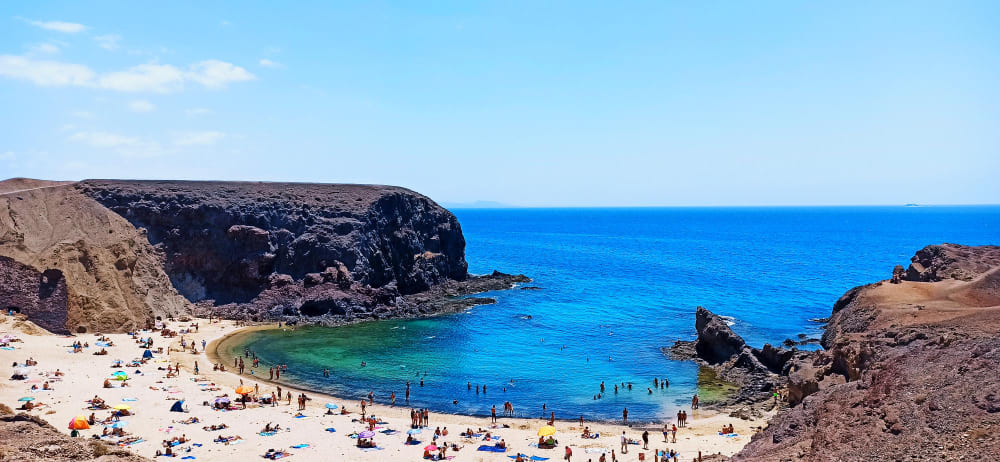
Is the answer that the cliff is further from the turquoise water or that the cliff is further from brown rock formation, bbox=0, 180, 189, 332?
brown rock formation, bbox=0, 180, 189, 332

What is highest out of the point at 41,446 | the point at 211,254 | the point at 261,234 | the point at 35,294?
the point at 261,234

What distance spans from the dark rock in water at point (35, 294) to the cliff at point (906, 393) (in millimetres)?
54709

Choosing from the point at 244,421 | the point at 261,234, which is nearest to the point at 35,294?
the point at 261,234

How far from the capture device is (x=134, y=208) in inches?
2744

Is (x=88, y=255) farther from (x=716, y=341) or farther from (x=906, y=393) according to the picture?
(x=906, y=393)

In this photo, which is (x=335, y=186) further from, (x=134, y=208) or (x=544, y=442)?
(x=544, y=442)

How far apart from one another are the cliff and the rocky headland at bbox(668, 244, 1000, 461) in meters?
0.04

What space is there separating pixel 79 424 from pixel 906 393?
37.8 meters

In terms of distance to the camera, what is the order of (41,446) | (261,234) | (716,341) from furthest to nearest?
(261,234)
(716,341)
(41,446)

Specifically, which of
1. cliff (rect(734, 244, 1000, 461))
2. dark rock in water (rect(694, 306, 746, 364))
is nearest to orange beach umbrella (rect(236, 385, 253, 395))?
cliff (rect(734, 244, 1000, 461))

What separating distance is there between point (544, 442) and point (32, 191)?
62.1 meters

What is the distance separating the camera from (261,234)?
232 feet

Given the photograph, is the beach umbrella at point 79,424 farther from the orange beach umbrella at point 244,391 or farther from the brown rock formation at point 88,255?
the brown rock formation at point 88,255

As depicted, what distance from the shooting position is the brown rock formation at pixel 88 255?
53594 mm
